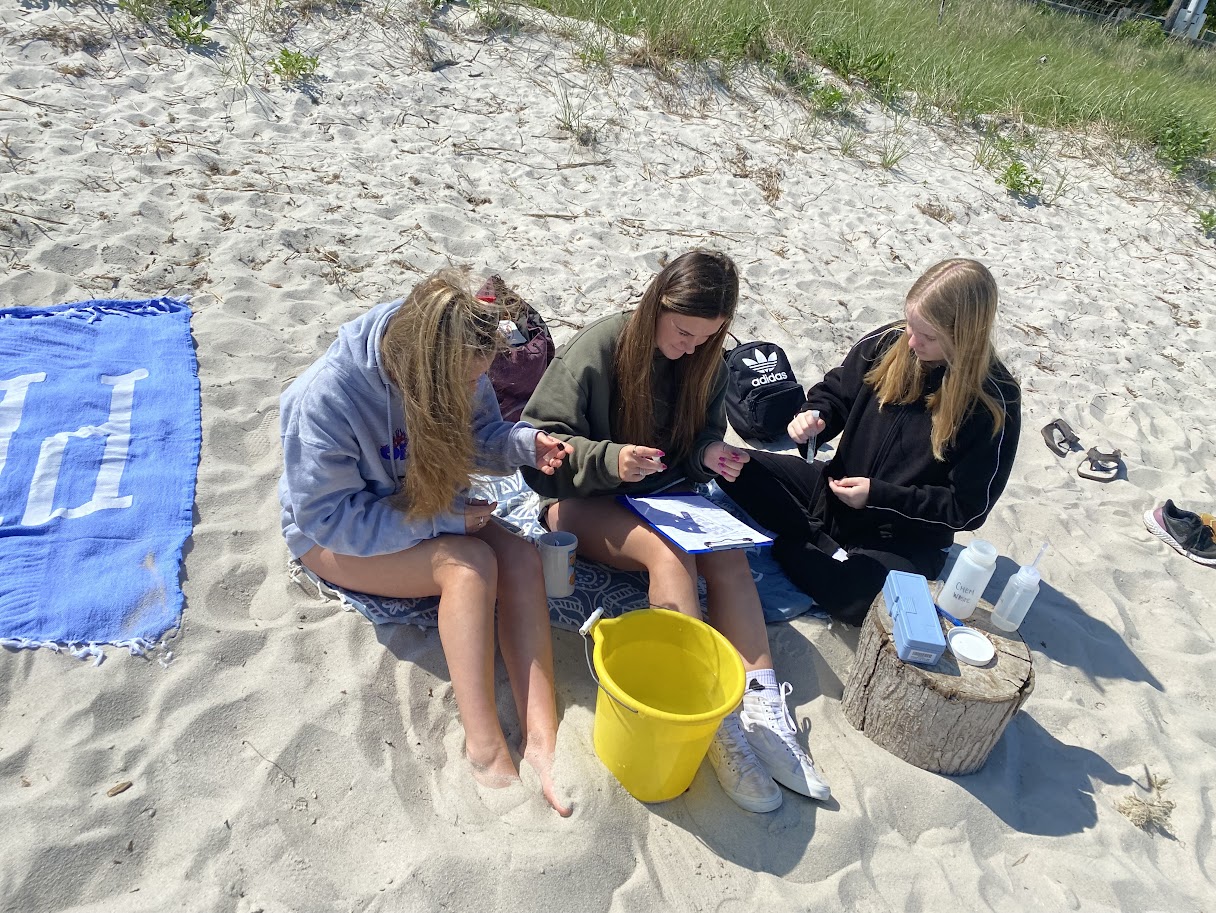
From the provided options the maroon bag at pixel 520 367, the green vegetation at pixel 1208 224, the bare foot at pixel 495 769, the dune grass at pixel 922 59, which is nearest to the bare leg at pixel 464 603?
the bare foot at pixel 495 769

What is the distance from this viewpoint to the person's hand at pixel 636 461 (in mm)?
2697

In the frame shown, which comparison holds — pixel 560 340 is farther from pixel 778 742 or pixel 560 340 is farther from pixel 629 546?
pixel 778 742

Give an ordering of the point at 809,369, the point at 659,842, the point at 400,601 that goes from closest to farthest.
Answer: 1. the point at 659,842
2. the point at 400,601
3. the point at 809,369

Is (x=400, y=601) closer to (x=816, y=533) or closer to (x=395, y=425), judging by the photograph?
(x=395, y=425)

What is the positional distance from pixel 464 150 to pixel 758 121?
9.04 feet

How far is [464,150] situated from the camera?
599cm

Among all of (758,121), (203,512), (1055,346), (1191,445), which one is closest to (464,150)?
(758,121)

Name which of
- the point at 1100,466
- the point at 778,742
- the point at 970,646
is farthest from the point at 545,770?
the point at 1100,466

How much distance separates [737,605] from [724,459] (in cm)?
52

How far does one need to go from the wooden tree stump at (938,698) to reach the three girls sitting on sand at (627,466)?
29cm

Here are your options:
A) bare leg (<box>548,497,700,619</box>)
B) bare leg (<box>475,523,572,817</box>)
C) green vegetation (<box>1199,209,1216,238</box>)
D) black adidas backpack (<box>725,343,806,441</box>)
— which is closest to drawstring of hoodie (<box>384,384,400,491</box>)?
bare leg (<box>475,523,572,817</box>)

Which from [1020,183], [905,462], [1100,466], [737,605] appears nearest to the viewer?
[737,605]

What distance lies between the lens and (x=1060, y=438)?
4695mm

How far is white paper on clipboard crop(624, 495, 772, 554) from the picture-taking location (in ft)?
9.02
